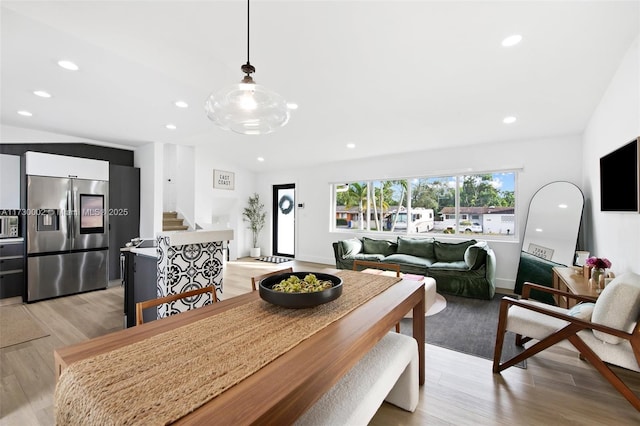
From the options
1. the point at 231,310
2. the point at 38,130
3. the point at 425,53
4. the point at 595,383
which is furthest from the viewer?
the point at 38,130

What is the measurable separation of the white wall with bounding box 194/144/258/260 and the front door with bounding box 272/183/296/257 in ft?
1.08

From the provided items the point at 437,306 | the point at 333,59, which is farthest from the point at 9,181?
the point at 437,306

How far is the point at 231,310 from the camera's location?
4.55 feet

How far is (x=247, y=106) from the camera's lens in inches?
66.9

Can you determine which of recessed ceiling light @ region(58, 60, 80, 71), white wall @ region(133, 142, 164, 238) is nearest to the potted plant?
white wall @ region(133, 142, 164, 238)

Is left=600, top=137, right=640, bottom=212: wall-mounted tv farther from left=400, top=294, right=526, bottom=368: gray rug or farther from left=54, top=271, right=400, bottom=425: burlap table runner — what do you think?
left=54, top=271, right=400, bottom=425: burlap table runner

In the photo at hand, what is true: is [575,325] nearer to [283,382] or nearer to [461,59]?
[283,382]

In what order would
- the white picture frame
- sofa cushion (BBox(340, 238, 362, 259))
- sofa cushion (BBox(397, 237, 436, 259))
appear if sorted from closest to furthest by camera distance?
sofa cushion (BBox(397, 237, 436, 259)), sofa cushion (BBox(340, 238, 362, 259)), the white picture frame

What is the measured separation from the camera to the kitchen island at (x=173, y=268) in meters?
2.34

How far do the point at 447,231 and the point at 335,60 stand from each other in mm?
3915

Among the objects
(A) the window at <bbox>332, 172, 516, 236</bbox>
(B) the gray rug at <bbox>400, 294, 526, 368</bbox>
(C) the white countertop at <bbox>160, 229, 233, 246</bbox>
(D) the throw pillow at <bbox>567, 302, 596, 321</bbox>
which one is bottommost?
(B) the gray rug at <bbox>400, 294, 526, 368</bbox>

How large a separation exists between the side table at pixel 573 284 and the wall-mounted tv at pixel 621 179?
2.20 feet

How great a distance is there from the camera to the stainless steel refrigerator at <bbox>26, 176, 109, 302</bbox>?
3814mm

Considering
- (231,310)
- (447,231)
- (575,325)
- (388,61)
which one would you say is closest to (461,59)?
(388,61)
